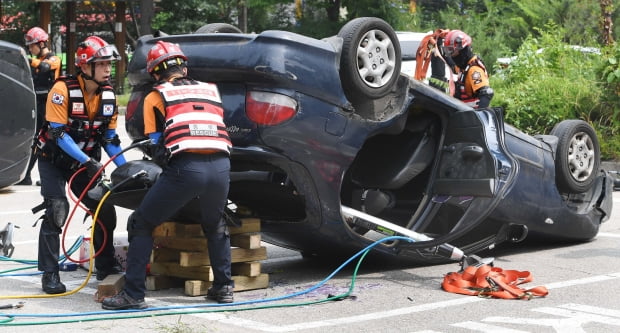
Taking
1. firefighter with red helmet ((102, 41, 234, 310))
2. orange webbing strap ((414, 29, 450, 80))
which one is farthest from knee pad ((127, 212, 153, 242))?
orange webbing strap ((414, 29, 450, 80))

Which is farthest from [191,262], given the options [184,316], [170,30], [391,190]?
[170,30]

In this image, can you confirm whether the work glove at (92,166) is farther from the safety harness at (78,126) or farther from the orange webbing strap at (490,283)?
the orange webbing strap at (490,283)

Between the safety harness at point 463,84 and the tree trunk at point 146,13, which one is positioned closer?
the safety harness at point 463,84

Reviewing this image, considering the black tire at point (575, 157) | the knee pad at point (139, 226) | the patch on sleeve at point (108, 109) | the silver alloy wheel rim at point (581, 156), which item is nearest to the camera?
the knee pad at point (139, 226)

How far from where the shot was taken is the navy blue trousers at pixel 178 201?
6340mm

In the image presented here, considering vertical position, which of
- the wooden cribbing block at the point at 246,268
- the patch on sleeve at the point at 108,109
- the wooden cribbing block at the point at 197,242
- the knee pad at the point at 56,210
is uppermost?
the patch on sleeve at the point at 108,109

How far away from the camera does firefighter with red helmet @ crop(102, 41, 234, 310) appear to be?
20.8ft

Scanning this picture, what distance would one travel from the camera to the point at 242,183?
24.7ft

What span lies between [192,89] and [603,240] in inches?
181

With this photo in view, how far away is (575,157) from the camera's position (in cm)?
892

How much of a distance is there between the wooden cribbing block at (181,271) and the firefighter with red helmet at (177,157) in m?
0.41

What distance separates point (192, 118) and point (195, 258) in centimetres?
109

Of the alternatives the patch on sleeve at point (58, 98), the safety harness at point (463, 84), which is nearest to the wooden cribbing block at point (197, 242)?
the patch on sleeve at point (58, 98)

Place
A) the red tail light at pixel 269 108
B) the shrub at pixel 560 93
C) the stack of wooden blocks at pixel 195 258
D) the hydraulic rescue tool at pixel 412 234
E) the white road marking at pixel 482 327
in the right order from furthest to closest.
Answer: the shrub at pixel 560 93, the hydraulic rescue tool at pixel 412 234, the stack of wooden blocks at pixel 195 258, the red tail light at pixel 269 108, the white road marking at pixel 482 327
